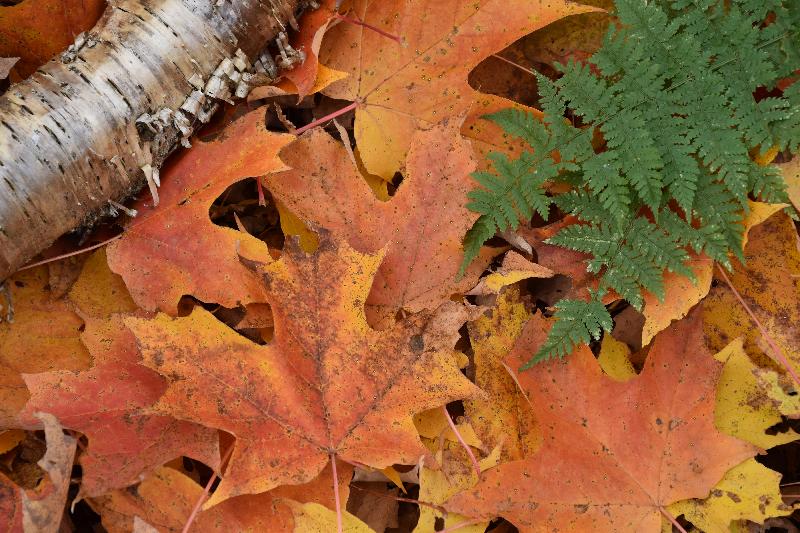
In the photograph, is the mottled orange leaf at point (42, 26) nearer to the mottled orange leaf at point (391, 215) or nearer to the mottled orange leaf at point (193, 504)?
the mottled orange leaf at point (391, 215)

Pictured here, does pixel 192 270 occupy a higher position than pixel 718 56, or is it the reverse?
pixel 192 270

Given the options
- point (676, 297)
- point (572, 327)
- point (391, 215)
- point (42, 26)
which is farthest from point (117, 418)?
point (676, 297)

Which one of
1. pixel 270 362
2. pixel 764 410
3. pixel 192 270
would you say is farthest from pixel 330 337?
pixel 764 410

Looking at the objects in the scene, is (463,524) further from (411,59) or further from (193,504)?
(411,59)

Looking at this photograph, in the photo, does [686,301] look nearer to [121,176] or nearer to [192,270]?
[192,270]

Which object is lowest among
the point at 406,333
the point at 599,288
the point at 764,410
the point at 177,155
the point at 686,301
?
the point at 764,410

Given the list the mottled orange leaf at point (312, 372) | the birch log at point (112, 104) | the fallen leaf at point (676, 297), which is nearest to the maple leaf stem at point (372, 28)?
the birch log at point (112, 104)
